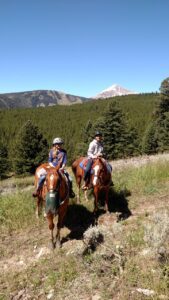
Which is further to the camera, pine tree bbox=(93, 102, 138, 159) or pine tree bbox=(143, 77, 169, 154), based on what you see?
pine tree bbox=(143, 77, 169, 154)

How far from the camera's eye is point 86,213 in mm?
10250

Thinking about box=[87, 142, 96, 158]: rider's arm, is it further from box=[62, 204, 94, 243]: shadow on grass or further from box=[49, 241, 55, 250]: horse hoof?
box=[49, 241, 55, 250]: horse hoof

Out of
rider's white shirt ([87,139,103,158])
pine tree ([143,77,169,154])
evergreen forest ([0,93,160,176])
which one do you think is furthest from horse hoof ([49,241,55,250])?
pine tree ([143,77,169,154])

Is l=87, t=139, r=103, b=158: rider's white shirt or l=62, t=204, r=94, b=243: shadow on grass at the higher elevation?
l=87, t=139, r=103, b=158: rider's white shirt

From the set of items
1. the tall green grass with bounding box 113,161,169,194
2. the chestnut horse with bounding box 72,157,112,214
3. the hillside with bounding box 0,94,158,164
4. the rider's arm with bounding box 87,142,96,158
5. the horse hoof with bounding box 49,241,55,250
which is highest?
the hillside with bounding box 0,94,158,164

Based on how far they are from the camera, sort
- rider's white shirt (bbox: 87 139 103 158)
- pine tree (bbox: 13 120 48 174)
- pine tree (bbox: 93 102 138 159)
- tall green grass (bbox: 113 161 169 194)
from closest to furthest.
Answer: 1. rider's white shirt (bbox: 87 139 103 158)
2. tall green grass (bbox: 113 161 169 194)
3. pine tree (bbox: 93 102 138 159)
4. pine tree (bbox: 13 120 48 174)

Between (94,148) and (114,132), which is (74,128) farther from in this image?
(94,148)

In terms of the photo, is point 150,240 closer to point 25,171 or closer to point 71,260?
point 71,260

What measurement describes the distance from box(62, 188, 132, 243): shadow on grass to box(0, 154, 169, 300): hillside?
3 cm

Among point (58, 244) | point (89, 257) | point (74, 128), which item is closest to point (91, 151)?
point (58, 244)

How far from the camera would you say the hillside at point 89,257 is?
5.23m

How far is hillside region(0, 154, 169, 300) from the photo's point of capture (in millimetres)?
5230

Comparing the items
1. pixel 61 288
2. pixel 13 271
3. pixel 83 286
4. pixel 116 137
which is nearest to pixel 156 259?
pixel 83 286

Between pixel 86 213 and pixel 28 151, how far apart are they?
122ft
